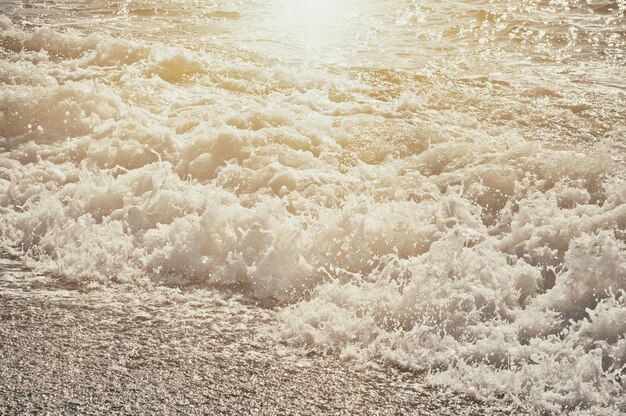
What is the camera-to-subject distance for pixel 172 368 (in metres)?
4.68

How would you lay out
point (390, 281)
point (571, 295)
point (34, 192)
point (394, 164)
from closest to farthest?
point (571, 295) → point (390, 281) → point (34, 192) → point (394, 164)

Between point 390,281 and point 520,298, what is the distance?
1.08 meters

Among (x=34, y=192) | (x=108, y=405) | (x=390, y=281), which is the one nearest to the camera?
(x=108, y=405)

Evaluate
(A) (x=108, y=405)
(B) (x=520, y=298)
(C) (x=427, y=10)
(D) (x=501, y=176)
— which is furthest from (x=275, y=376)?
(C) (x=427, y=10)

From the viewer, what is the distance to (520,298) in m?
5.55

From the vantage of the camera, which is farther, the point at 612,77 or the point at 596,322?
the point at 612,77

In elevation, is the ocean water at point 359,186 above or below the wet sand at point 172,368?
above

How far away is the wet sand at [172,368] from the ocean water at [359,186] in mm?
244

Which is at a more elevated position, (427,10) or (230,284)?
(427,10)

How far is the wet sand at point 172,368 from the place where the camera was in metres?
4.33

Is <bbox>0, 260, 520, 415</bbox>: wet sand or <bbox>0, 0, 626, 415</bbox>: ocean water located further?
<bbox>0, 0, 626, 415</bbox>: ocean water

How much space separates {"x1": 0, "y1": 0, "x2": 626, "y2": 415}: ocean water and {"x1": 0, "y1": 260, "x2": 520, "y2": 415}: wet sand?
0.24m

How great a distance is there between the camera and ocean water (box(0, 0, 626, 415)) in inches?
203

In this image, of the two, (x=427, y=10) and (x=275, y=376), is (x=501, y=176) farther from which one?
(x=427, y=10)
